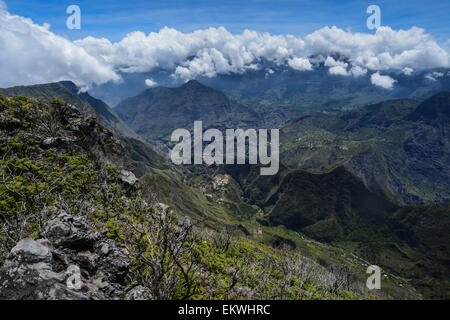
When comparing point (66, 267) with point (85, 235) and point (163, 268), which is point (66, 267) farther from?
point (163, 268)

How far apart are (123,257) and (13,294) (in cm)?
738

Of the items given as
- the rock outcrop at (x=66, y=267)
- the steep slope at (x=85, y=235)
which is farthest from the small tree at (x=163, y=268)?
the rock outcrop at (x=66, y=267)

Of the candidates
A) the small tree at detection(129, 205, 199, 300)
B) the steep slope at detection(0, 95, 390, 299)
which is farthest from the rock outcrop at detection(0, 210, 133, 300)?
the small tree at detection(129, 205, 199, 300)

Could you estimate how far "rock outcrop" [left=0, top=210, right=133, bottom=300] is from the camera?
1022 centimetres

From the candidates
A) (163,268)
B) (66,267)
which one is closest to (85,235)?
(66,267)

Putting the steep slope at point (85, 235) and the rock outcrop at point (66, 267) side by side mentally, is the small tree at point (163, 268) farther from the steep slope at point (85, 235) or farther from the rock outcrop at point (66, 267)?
the rock outcrop at point (66, 267)

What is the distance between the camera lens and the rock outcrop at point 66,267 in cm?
1022

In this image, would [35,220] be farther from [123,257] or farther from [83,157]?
[83,157]

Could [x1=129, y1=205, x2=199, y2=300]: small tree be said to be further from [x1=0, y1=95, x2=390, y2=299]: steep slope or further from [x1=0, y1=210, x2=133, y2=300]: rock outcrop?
[x1=0, y1=210, x2=133, y2=300]: rock outcrop

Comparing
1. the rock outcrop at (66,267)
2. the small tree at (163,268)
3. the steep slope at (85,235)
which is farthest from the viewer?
the small tree at (163,268)

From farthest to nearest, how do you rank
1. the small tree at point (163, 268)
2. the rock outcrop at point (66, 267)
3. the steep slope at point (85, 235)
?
the small tree at point (163, 268) → the steep slope at point (85, 235) → the rock outcrop at point (66, 267)

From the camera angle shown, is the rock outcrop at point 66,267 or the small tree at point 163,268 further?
the small tree at point 163,268
